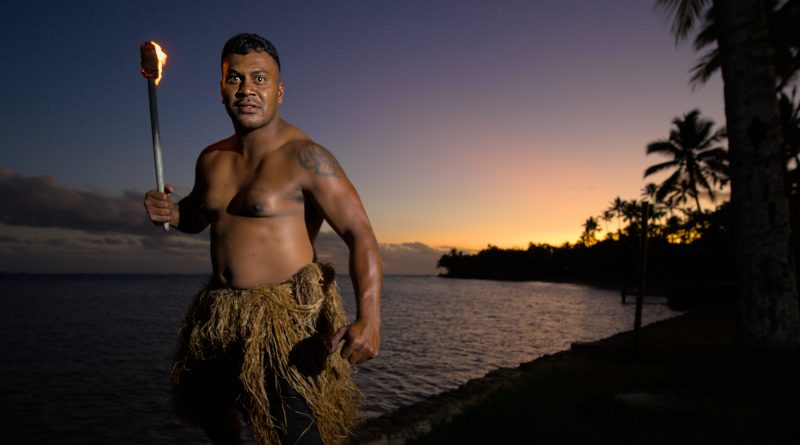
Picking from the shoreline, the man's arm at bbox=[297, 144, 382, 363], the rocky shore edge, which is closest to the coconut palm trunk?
the shoreline

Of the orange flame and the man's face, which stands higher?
the orange flame

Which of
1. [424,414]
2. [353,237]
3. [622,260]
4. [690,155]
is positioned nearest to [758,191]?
[424,414]

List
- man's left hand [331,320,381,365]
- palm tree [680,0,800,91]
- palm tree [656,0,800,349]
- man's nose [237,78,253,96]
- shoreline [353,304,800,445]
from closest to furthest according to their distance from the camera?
1. man's left hand [331,320,381,365]
2. man's nose [237,78,253,96]
3. shoreline [353,304,800,445]
4. palm tree [656,0,800,349]
5. palm tree [680,0,800,91]

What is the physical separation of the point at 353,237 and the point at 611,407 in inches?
165

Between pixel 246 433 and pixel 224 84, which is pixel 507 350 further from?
pixel 224 84

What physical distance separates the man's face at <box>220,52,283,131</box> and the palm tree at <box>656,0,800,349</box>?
20.3 feet

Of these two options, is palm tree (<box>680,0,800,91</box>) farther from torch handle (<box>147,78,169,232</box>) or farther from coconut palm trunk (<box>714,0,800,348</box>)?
torch handle (<box>147,78,169,232</box>)

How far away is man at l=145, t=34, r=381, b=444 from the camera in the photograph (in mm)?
1823

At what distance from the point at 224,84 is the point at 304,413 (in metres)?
1.43

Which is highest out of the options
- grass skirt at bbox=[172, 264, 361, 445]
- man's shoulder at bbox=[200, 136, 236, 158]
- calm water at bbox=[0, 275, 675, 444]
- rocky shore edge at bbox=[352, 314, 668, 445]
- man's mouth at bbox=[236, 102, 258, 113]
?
man's mouth at bbox=[236, 102, 258, 113]

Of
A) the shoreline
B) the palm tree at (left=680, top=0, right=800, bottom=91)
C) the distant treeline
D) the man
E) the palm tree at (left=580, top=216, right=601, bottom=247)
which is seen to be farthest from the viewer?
the palm tree at (left=580, top=216, right=601, bottom=247)

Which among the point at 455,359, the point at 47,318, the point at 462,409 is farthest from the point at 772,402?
the point at 47,318

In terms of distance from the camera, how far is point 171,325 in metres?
25.0

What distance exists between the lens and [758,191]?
560cm
